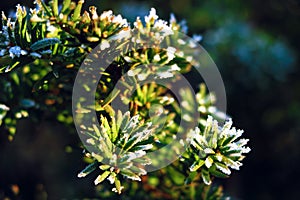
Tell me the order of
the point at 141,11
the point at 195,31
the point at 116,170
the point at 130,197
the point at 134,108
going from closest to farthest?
the point at 116,170, the point at 134,108, the point at 130,197, the point at 141,11, the point at 195,31

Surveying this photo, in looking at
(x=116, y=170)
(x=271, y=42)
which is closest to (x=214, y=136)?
(x=116, y=170)

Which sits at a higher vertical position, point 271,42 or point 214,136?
point 271,42

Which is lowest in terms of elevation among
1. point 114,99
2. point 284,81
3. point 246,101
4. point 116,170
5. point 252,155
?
point 116,170

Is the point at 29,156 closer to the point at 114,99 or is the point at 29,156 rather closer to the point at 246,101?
the point at 246,101

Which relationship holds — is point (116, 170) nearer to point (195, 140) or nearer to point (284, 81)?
point (195, 140)

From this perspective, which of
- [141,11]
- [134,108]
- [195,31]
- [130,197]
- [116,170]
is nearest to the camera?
[116,170]

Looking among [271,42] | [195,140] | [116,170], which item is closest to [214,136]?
[195,140]

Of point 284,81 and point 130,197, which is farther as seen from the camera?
point 284,81
